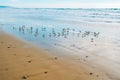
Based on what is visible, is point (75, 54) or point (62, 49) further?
point (62, 49)

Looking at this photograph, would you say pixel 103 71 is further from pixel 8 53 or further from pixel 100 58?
pixel 8 53

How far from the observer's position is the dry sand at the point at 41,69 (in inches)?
403

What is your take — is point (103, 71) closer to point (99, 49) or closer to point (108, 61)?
point (108, 61)

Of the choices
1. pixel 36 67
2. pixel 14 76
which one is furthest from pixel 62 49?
pixel 14 76

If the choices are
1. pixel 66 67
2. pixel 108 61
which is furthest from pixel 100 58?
pixel 66 67

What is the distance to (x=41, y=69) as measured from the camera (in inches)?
446

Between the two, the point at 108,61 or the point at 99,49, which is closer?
the point at 108,61

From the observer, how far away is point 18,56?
46.3 feet

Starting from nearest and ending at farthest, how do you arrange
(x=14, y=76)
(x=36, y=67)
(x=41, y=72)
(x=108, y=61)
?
(x=14, y=76)
(x=41, y=72)
(x=36, y=67)
(x=108, y=61)

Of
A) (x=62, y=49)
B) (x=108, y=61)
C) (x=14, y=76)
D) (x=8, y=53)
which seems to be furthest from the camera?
(x=62, y=49)

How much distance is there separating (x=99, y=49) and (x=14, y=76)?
8.79 metres

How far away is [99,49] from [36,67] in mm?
7037

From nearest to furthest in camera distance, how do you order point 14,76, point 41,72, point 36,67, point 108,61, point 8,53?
point 14,76 < point 41,72 < point 36,67 < point 108,61 < point 8,53

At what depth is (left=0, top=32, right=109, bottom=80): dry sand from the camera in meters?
10.2
